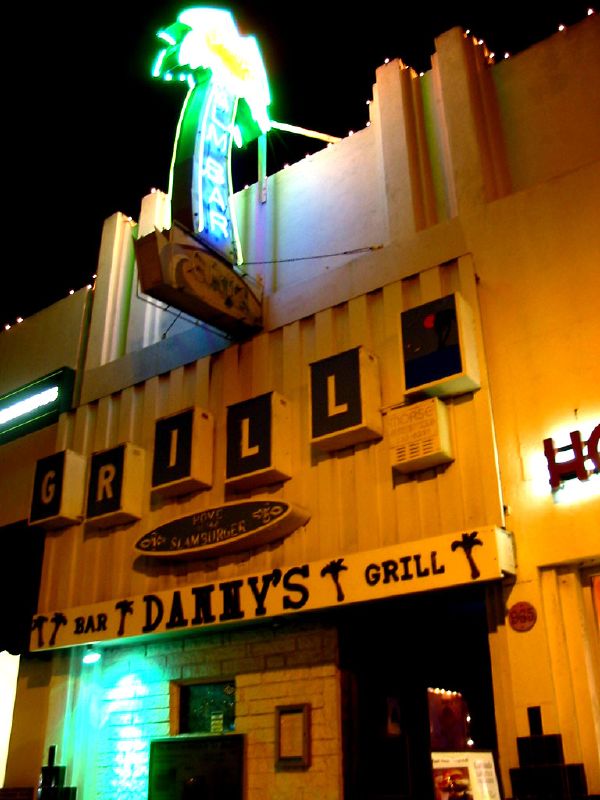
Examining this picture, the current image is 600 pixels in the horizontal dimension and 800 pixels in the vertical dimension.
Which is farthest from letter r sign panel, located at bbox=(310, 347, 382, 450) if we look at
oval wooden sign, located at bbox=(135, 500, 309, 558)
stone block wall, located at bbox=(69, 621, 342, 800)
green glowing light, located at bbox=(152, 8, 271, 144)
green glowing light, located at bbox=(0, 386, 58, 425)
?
green glowing light, located at bbox=(0, 386, 58, 425)

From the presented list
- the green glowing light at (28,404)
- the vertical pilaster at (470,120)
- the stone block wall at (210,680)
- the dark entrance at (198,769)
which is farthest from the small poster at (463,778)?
the green glowing light at (28,404)

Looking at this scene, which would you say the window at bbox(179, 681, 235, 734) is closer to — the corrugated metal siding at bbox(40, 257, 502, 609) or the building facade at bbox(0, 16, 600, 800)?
the building facade at bbox(0, 16, 600, 800)

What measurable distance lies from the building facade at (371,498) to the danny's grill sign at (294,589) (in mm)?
23

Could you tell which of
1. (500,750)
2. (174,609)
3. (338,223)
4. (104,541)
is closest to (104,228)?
(338,223)

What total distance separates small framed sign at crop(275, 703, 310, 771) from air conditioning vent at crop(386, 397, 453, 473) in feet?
7.64

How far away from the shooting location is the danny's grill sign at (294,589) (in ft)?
18.8

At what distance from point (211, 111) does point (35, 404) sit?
15.6 ft

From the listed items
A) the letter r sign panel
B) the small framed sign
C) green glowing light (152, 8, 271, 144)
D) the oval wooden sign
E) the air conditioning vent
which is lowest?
the small framed sign

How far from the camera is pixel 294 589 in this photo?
21.6 feet

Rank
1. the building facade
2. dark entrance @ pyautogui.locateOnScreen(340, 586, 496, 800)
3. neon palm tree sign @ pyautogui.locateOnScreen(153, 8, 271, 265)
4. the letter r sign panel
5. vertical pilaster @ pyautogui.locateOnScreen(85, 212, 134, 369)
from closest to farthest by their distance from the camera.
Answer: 1. the building facade
2. dark entrance @ pyautogui.locateOnScreen(340, 586, 496, 800)
3. the letter r sign panel
4. neon palm tree sign @ pyautogui.locateOnScreen(153, 8, 271, 265)
5. vertical pilaster @ pyautogui.locateOnScreen(85, 212, 134, 369)

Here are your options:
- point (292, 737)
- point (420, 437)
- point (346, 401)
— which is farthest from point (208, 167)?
point (292, 737)

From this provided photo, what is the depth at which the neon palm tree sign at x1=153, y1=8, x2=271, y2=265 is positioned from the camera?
835 cm

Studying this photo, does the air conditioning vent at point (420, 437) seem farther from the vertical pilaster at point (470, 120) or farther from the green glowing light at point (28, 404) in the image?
the green glowing light at point (28, 404)

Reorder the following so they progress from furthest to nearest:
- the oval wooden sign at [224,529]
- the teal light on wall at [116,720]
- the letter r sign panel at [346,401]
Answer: the teal light on wall at [116,720] < the oval wooden sign at [224,529] < the letter r sign panel at [346,401]
